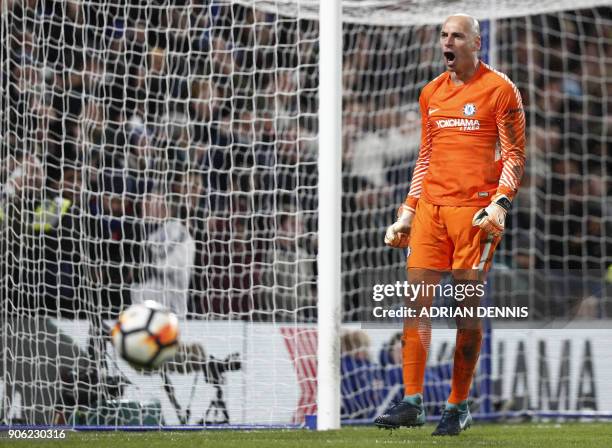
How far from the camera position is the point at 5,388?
7410 millimetres

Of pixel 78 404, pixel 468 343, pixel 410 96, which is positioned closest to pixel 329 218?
pixel 468 343

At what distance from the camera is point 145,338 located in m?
5.12

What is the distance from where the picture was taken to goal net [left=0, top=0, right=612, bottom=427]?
7.80m

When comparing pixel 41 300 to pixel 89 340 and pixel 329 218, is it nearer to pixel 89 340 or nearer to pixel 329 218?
pixel 89 340

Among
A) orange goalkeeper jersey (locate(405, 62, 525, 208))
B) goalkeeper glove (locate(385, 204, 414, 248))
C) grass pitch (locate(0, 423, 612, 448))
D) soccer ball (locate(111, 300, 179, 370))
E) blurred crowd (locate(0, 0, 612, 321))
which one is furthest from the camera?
blurred crowd (locate(0, 0, 612, 321))

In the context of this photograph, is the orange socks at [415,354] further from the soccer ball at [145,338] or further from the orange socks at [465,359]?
the soccer ball at [145,338]

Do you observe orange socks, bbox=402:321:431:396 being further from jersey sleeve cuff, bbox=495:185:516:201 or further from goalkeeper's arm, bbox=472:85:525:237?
jersey sleeve cuff, bbox=495:185:516:201

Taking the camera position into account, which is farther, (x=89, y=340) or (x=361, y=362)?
(x=361, y=362)

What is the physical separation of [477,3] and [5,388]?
437 cm

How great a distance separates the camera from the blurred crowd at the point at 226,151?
319 inches

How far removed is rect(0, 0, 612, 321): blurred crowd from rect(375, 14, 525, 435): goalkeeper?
183 cm

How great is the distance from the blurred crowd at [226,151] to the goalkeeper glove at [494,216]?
2128mm

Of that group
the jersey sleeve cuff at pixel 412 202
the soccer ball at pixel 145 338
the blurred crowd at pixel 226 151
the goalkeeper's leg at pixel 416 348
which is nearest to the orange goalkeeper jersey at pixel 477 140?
the jersey sleeve cuff at pixel 412 202

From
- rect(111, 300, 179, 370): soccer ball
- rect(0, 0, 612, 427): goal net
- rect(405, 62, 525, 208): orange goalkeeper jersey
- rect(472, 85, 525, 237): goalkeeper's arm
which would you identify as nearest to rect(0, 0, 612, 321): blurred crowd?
rect(0, 0, 612, 427): goal net
